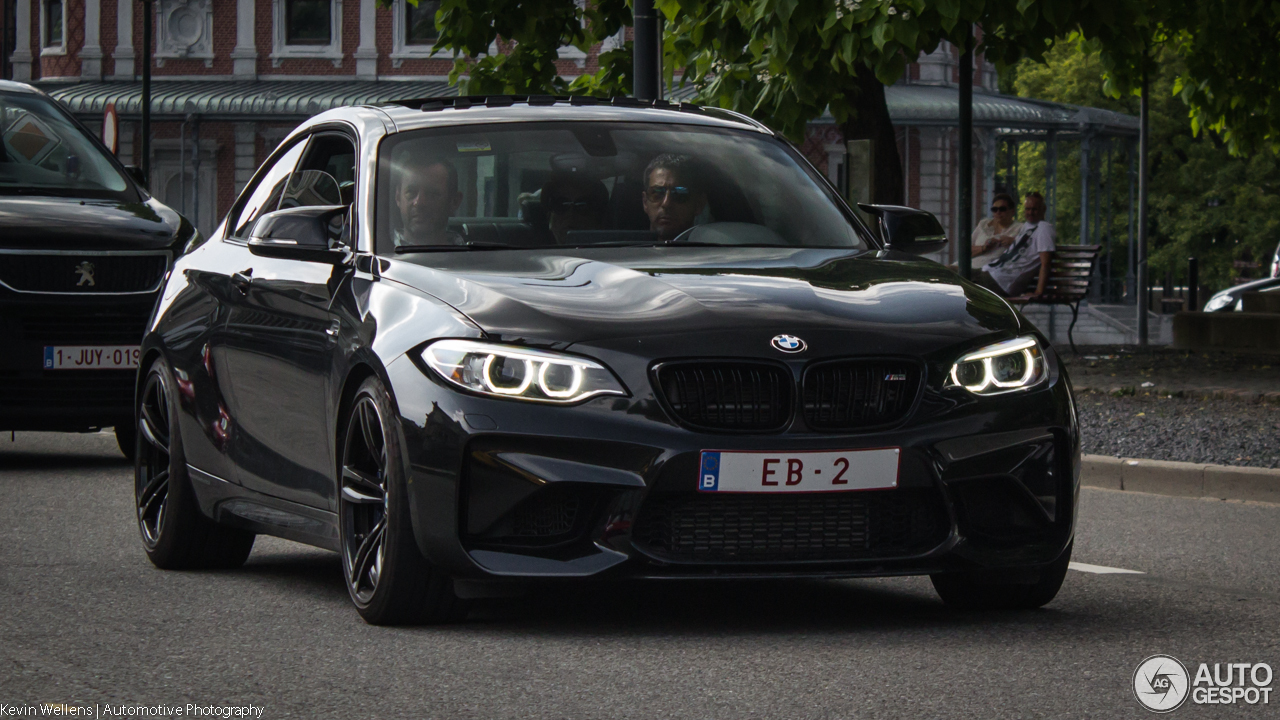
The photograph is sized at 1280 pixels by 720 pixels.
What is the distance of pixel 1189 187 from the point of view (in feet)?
191

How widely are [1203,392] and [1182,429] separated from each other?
2.88m

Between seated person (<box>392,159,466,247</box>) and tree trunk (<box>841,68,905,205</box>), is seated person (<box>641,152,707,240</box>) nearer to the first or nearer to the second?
seated person (<box>392,159,466,247</box>)

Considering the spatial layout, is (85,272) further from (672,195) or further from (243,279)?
(672,195)

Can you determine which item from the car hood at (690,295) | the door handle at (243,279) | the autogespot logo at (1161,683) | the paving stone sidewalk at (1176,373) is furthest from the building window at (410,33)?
the autogespot logo at (1161,683)

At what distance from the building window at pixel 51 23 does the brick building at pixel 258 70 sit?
5 centimetres

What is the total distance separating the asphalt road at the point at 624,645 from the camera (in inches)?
187

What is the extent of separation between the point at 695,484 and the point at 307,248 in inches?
68.4

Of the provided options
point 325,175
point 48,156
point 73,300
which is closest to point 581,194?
point 325,175

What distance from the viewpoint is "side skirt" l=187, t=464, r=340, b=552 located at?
6326mm

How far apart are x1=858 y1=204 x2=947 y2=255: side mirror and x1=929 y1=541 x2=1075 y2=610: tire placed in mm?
1136

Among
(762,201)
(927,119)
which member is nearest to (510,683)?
(762,201)

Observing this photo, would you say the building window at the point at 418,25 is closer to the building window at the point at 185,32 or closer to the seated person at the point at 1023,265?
the building window at the point at 185,32

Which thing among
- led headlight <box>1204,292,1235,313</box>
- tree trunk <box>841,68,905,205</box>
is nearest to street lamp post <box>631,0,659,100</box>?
tree trunk <box>841,68,905,205</box>

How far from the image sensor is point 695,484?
5.34 meters
